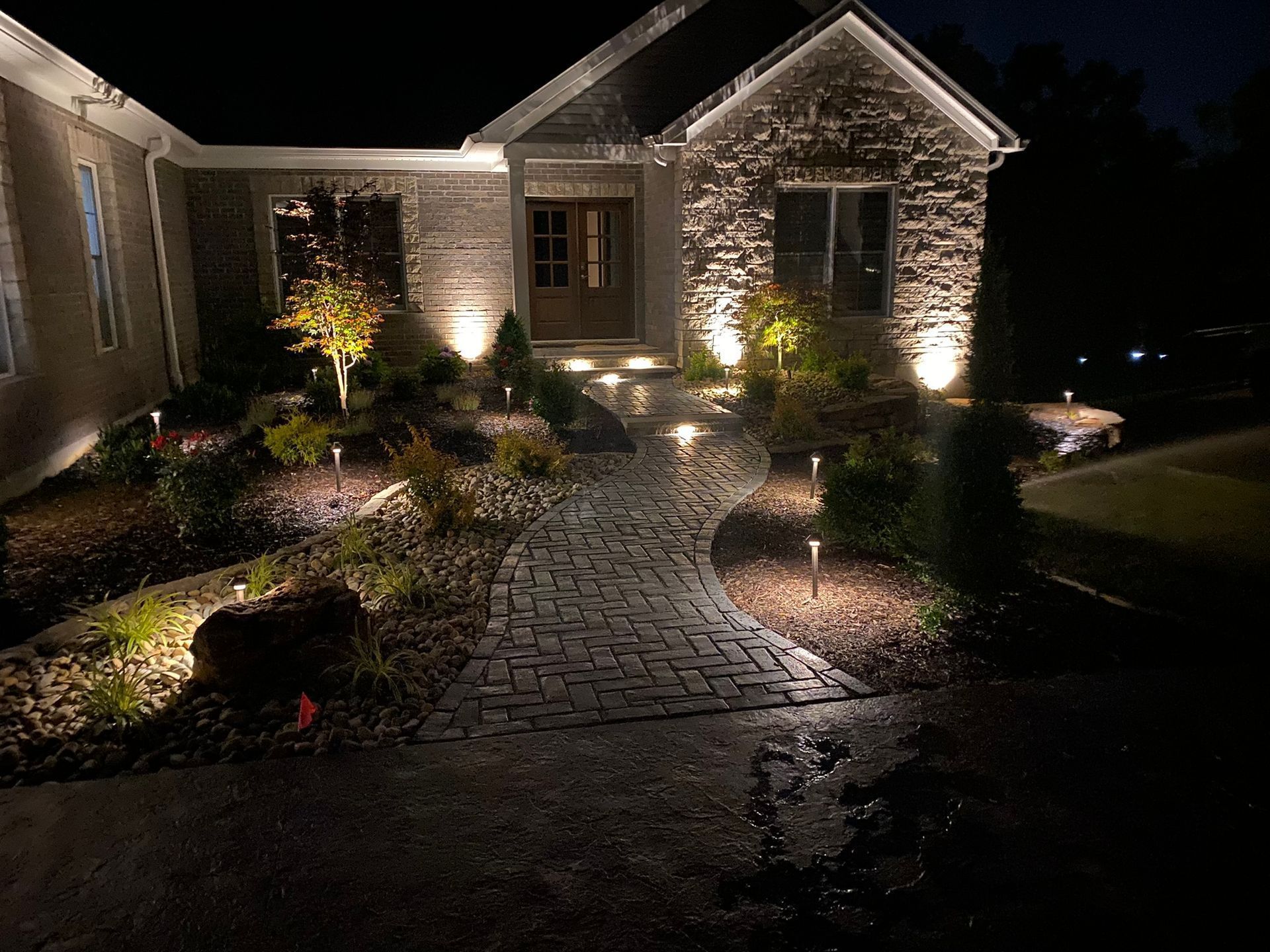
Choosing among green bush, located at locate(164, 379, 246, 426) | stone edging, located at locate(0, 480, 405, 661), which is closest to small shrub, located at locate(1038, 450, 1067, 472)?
stone edging, located at locate(0, 480, 405, 661)

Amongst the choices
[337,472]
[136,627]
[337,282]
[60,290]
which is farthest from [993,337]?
[136,627]

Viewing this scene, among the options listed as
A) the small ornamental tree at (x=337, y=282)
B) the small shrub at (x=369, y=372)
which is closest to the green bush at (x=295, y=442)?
the small ornamental tree at (x=337, y=282)

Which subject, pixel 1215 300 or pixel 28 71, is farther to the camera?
pixel 1215 300

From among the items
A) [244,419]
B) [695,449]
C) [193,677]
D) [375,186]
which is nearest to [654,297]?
[375,186]

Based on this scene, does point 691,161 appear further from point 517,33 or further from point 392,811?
point 392,811

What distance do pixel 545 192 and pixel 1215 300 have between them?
1210 centimetres

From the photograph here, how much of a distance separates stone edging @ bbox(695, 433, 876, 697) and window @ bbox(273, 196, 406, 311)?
8.61 metres

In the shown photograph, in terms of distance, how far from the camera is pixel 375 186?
49.1 ft

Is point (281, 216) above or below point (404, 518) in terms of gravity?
above

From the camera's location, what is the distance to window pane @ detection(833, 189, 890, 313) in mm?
14383

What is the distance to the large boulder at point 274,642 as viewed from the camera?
455cm

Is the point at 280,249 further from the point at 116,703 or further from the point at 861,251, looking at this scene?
the point at 116,703

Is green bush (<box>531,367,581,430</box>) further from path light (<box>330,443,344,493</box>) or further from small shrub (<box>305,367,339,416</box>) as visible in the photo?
small shrub (<box>305,367,339,416</box>)

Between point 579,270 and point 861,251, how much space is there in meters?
4.91
